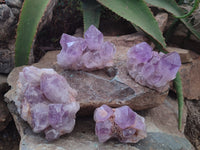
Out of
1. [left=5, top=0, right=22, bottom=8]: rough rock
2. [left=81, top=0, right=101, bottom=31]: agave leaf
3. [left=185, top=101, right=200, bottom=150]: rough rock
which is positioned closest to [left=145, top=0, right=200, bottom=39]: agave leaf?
[left=81, top=0, right=101, bottom=31]: agave leaf

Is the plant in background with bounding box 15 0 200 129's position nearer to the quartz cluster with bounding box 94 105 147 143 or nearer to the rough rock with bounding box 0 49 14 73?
the rough rock with bounding box 0 49 14 73

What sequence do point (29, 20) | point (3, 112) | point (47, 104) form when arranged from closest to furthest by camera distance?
point (47, 104) → point (29, 20) → point (3, 112)

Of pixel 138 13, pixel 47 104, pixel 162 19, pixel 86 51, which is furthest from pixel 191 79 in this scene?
pixel 47 104

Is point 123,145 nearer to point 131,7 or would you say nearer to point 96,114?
point 96,114

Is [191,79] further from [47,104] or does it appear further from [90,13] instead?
[47,104]

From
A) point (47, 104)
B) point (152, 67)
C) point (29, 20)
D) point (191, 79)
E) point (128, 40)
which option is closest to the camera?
point (47, 104)
